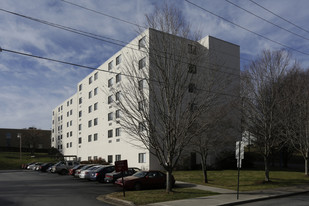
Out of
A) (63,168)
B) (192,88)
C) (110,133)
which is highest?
(192,88)

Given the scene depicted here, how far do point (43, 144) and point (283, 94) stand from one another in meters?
96.2

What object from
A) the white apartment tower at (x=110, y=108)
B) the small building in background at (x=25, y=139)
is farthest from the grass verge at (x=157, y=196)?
the small building in background at (x=25, y=139)

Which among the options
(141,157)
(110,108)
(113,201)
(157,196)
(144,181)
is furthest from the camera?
(110,108)

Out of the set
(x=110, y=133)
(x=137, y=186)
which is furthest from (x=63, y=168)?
(x=137, y=186)

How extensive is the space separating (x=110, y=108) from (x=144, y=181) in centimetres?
2773

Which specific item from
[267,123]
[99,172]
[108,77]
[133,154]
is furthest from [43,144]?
[267,123]

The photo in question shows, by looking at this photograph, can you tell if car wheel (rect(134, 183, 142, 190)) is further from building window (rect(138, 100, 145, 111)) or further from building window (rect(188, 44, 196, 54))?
building window (rect(188, 44, 196, 54))

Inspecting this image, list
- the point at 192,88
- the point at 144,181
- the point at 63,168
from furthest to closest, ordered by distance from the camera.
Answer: the point at 63,168 < the point at 144,181 < the point at 192,88

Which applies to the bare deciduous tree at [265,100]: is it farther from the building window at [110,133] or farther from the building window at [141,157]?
the building window at [110,133]

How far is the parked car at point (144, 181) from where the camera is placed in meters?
17.4

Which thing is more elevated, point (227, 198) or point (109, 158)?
point (227, 198)

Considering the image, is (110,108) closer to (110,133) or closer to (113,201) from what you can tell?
(110,133)

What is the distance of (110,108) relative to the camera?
146 feet

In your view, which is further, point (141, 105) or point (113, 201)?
point (141, 105)
